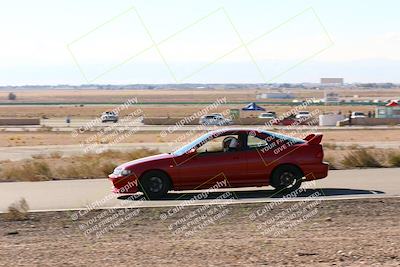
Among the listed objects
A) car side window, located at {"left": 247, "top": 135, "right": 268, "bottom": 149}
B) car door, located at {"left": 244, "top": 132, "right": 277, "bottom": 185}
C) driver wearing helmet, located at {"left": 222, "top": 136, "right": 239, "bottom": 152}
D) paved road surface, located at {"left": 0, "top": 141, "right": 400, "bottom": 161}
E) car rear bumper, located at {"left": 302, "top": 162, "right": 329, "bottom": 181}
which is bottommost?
car rear bumper, located at {"left": 302, "top": 162, "right": 329, "bottom": 181}

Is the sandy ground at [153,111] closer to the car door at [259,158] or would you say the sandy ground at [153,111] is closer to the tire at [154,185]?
the car door at [259,158]

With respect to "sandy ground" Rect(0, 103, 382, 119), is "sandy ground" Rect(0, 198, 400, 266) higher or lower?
lower

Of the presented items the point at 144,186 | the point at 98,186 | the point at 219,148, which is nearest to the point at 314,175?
the point at 219,148

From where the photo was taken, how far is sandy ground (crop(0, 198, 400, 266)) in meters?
8.31

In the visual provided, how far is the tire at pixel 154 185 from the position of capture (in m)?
14.4

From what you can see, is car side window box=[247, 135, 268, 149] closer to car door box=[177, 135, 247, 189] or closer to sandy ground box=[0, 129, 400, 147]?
car door box=[177, 135, 247, 189]

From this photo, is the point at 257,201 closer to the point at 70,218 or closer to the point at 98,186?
the point at 70,218

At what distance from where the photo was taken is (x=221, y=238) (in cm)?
981

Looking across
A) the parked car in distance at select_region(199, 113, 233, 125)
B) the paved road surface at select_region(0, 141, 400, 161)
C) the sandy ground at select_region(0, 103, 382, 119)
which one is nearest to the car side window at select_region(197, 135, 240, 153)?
the paved road surface at select_region(0, 141, 400, 161)

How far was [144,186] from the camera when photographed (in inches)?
566

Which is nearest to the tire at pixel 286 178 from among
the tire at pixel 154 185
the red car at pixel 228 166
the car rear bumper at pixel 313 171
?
the red car at pixel 228 166

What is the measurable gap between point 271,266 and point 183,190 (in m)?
7.13

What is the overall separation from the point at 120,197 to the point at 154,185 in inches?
32.0

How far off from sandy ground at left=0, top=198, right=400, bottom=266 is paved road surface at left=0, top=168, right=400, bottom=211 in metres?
1.18
